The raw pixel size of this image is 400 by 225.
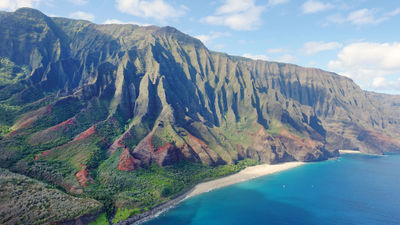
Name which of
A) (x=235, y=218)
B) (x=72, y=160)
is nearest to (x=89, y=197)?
(x=72, y=160)

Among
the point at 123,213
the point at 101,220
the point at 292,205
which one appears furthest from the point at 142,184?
the point at 292,205

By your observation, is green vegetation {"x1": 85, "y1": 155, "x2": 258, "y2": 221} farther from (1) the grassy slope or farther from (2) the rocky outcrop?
(1) the grassy slope

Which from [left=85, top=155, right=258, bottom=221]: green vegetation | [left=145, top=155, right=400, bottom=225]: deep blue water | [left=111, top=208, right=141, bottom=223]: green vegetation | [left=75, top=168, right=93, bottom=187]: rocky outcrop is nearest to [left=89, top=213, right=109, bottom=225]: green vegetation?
[left=111, top=208, right=141, bottom=223]: green vegetation

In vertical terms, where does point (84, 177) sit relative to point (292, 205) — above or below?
above

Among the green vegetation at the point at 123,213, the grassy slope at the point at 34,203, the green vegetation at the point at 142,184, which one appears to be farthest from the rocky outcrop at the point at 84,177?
the green vegetation at the point at 123,213

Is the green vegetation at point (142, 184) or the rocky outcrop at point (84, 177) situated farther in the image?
the rocky outcrop at point (84, 177)

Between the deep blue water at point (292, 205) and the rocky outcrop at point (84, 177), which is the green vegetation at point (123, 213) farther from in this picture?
the rocky outcrop at point (84, 177)

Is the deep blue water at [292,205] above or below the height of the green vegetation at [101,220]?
below

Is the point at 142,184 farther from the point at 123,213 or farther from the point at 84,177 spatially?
the point at 84,177

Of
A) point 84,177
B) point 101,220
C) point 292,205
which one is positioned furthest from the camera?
point 292,205

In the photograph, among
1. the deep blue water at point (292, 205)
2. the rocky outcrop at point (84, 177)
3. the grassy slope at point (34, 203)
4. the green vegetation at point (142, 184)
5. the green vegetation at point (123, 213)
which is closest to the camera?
the grassy slope at point (34, 203)
